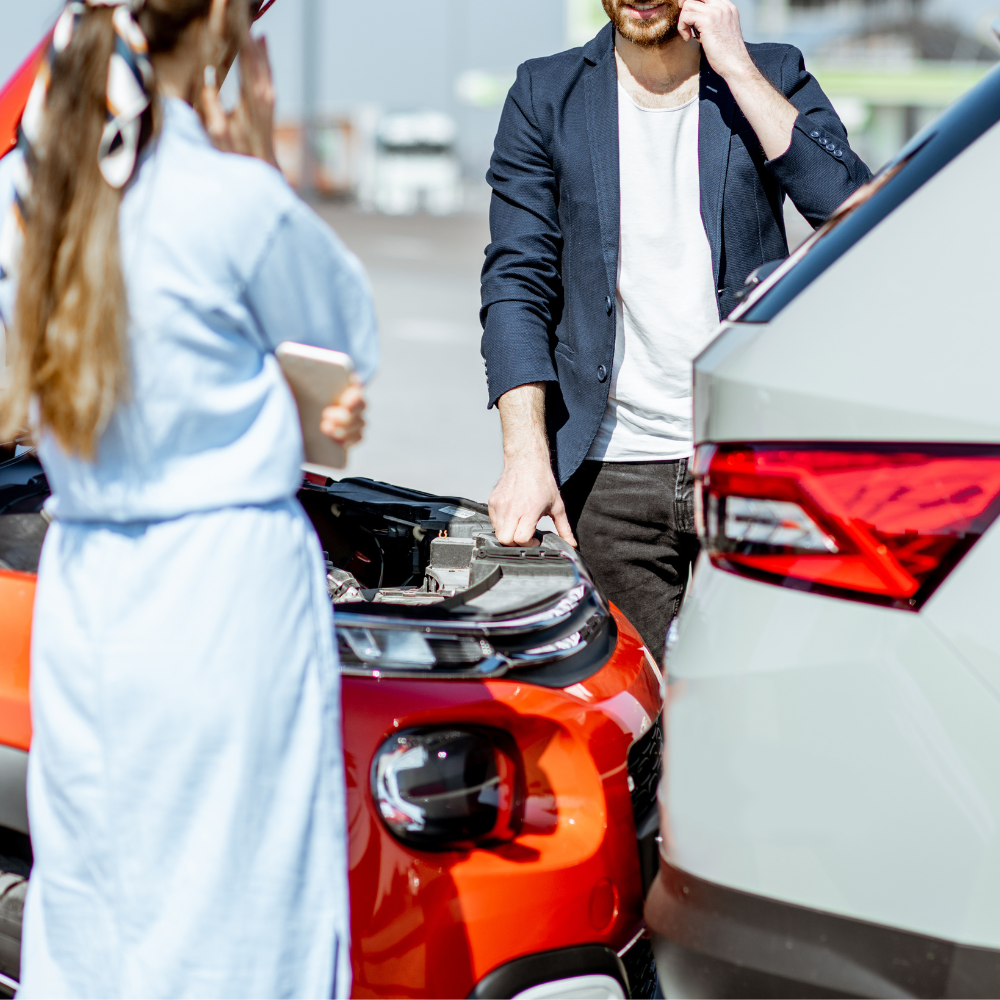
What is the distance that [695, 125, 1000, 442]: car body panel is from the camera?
4.81 feet

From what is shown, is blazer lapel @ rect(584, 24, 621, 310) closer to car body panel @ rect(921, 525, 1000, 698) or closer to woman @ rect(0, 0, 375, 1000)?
woman @ rect(0, 0, 375, 1000)

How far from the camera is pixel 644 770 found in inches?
83.0

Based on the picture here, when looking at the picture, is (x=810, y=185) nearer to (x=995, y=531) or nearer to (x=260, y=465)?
(x=995, y=531)

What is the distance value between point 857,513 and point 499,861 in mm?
746

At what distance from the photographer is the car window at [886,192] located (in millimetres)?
1607

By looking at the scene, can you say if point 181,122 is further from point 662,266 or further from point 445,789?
point 662,266

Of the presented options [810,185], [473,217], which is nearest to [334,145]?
[473,217]

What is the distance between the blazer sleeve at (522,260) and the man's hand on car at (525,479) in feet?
0.16

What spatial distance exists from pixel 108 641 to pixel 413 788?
0.50 m

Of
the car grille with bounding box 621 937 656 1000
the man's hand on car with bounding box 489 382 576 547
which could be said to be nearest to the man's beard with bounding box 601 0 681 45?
the man's hand on car with bounding box 489 382 576 547

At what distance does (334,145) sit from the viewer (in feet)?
165

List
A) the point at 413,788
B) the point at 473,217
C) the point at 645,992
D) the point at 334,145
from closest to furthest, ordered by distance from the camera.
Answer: the point at 413,788 < the point at 645,992 < the point at 473,217 < the point at 334,145

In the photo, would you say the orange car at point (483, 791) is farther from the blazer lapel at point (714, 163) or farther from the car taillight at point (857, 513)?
the blazer lapel at point (714, 163)

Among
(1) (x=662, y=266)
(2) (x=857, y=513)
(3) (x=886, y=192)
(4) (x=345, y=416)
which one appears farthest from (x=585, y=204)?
(2) (x=857, y=513)
